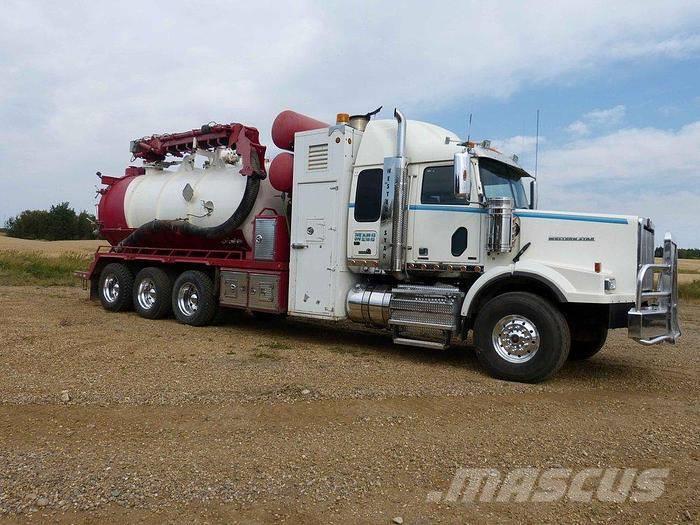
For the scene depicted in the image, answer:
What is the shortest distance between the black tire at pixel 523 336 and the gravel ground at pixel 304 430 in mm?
202

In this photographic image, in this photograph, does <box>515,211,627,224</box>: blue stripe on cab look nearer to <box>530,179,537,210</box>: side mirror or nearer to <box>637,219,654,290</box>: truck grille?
<box>637,219,654,290</box>: truck grille

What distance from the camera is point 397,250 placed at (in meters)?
7.90

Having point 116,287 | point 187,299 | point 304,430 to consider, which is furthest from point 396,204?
point 116,287

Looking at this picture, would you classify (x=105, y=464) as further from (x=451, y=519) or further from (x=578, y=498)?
(x=578, y=498)

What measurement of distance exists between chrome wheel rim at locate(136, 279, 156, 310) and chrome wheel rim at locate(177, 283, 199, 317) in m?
0.95

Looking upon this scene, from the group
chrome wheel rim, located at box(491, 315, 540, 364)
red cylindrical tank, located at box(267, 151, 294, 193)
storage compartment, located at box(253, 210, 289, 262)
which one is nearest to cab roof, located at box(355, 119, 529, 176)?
red cylindrical tank, located at box(267, 151, 294, 193)

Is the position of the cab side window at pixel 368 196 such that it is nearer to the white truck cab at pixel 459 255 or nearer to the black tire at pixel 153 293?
the white truck cab at pixel 459 255

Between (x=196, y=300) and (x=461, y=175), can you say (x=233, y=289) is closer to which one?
(x=196, y=300)

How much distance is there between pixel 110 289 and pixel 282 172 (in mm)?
5408

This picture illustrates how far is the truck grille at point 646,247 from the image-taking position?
21.6ft

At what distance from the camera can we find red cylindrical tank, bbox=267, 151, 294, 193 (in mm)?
9250

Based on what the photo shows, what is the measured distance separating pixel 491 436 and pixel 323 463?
1506 millimetres

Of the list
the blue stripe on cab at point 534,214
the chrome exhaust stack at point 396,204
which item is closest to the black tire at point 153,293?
the chrome exhaust stack at point 396,204

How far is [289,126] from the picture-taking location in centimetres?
920
